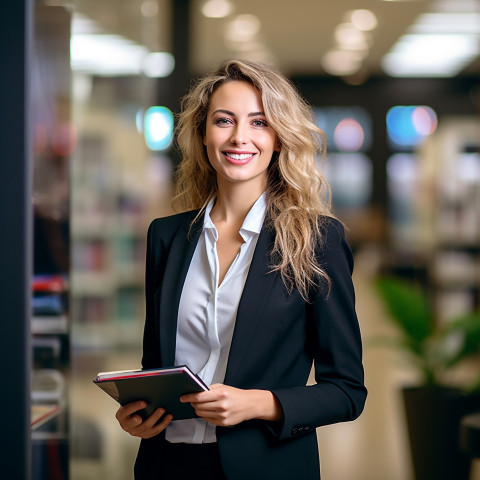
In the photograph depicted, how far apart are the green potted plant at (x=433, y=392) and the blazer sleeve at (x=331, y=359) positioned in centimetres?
217

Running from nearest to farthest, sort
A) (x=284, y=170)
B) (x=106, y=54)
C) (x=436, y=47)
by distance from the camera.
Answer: (x=284, y=170) → (x=106, y=54) → (x=436, y=47)

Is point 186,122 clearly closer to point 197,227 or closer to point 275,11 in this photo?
point 197,227

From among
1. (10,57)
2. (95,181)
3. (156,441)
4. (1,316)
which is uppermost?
(95,181)

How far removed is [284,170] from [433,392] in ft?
7.63

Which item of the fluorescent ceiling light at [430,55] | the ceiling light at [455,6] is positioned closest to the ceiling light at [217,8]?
the ceiling light at [455,6]

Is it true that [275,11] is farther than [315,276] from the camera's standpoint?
Yes

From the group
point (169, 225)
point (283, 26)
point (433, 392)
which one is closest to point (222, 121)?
point (169, 225)

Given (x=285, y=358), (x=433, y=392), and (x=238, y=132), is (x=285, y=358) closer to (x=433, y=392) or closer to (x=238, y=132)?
(x=238, y=132)

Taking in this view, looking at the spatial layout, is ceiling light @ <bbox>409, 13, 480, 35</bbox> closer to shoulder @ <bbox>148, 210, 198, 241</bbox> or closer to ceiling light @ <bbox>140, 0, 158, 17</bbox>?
ceiling light @ <bbox>140, 0, 158, 17</bbox>

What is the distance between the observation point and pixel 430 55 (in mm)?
11172

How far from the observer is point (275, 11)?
27.0 feet

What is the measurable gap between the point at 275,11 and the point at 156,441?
7523 mm

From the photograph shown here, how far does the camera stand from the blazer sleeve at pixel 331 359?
1.35 meters

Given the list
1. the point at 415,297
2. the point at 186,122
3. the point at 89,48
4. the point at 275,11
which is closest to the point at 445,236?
the point at 275,11
